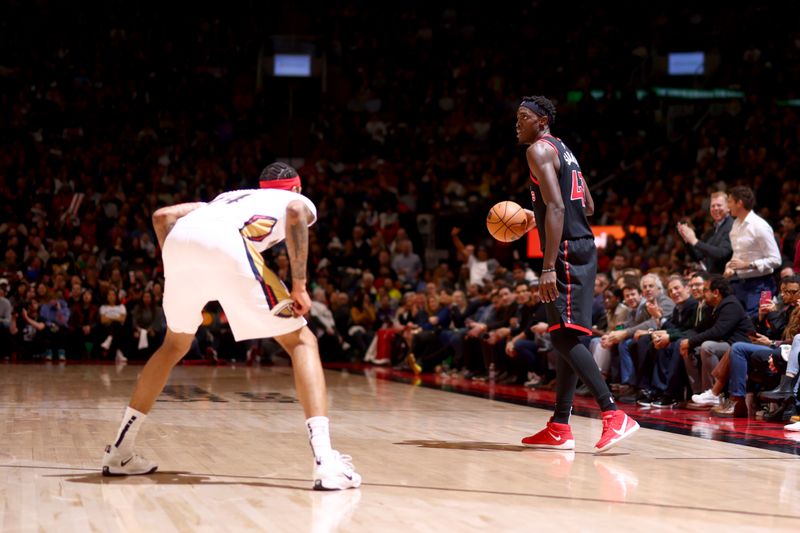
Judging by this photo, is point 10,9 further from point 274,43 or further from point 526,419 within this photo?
point 526,419

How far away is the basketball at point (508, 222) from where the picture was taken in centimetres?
584

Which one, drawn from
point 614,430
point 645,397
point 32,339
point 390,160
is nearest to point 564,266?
point 614,430

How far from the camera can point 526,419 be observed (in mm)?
7309

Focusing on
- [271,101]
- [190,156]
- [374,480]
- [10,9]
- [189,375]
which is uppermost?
[10,9]

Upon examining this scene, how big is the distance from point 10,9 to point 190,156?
6.12 meters

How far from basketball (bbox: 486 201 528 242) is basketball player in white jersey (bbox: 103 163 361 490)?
1677 mm

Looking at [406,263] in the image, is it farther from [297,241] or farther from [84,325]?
[297,241]

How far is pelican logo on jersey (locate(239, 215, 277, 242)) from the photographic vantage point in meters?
4.44

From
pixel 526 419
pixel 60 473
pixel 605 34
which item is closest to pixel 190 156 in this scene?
pixel 605 34

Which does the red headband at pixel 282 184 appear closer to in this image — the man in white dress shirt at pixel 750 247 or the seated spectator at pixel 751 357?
the seated spectator at pixel 751 357

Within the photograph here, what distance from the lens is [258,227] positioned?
4.45 m

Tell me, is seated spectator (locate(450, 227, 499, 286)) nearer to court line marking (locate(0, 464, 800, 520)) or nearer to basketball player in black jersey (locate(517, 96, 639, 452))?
basketball player in black jersey (locate(517, 96, 639, 452))

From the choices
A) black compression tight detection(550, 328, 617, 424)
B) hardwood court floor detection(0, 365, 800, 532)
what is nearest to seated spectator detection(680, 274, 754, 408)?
hardwood court floor detection(0, 365, 800, 532)

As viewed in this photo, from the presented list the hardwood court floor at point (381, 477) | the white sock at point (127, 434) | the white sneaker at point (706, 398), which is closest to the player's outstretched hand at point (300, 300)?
the hardwood court floor at point (381, 477)
